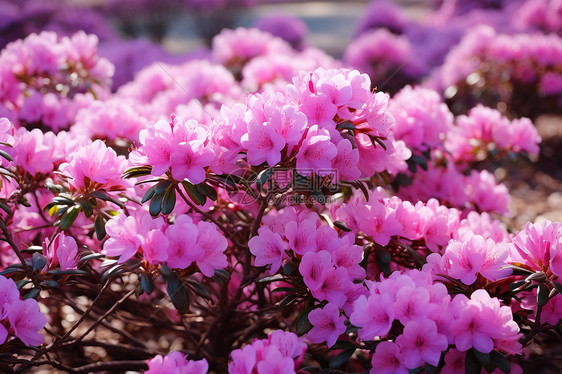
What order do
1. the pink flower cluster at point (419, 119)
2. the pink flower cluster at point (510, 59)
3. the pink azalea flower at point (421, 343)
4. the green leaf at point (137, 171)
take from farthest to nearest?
the pink flower cluster at point (510, 59) → the pink flower cluster at point (419, 119) → the green leaf at point (137, 171) → the pink azalea flower at point (421, 343)

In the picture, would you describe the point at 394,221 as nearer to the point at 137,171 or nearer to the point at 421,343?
the point at 421,343

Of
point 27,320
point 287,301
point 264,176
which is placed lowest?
point 287,301

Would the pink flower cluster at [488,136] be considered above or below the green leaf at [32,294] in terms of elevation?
below

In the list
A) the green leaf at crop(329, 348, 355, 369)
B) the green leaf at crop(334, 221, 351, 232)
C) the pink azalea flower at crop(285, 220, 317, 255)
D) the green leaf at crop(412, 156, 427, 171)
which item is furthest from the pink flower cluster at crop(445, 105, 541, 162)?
the green leaf at crop(329, 348, 355, 369)

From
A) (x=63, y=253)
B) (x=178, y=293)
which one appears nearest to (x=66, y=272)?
(x=63, y=253)

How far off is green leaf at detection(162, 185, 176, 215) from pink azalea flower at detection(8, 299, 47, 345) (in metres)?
0.34

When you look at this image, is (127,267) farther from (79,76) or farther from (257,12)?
(257,12)

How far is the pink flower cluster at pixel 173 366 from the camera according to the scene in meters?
1.19

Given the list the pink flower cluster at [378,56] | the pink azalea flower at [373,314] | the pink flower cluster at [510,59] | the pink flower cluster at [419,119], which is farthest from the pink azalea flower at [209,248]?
the pink flower cluster at [378,56]

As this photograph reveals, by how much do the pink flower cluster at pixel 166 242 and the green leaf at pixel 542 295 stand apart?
69 cm

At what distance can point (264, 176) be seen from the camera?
4.12 feet

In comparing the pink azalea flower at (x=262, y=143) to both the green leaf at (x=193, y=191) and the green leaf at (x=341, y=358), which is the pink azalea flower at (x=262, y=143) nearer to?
the green leaf at (x=193, y=191)

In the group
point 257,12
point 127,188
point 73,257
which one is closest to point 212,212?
point 127,188

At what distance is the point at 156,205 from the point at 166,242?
147 mm
